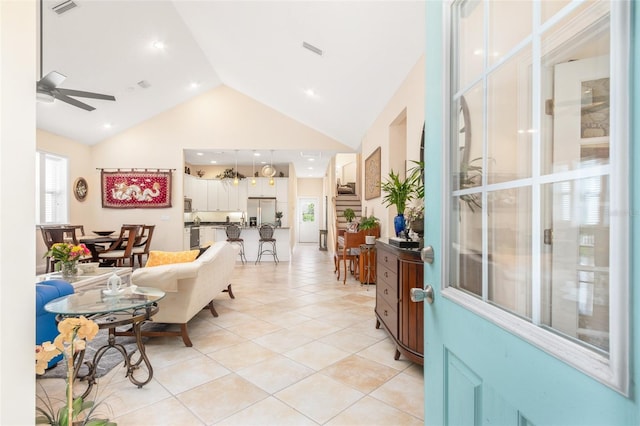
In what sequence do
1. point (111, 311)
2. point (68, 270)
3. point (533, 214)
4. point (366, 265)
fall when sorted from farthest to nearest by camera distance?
point (366, 265)
point (68, 270)
point (111, 311)
point (533, 214)

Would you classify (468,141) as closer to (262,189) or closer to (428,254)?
(428,254)

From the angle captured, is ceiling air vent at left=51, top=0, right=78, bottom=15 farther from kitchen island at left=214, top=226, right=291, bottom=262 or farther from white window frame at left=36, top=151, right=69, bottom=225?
kitchen island at left=214, top=226, right=291, bottom=262

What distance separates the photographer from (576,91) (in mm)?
622

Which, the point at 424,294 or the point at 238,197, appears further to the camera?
the point at 238,197

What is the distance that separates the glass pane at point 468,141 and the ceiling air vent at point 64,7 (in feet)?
15.9

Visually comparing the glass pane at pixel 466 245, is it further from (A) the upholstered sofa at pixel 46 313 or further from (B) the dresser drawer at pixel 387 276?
(A) the upholstered sofa at pixel 46 313

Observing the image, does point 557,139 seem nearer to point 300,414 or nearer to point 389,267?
point 300,414

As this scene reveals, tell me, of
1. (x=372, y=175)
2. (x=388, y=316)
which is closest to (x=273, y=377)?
(x=388, y=316)

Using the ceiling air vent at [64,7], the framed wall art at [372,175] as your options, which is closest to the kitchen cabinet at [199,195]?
the framed wall art at [372,175]

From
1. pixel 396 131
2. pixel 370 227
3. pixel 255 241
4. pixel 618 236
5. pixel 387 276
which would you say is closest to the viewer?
pixel 618 236

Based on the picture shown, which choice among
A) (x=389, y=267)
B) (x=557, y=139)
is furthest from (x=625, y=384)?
(x=389, y=267)

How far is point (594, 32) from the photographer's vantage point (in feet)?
1.88

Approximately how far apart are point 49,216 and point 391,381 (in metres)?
7.39

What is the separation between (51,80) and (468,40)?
3505 mm
